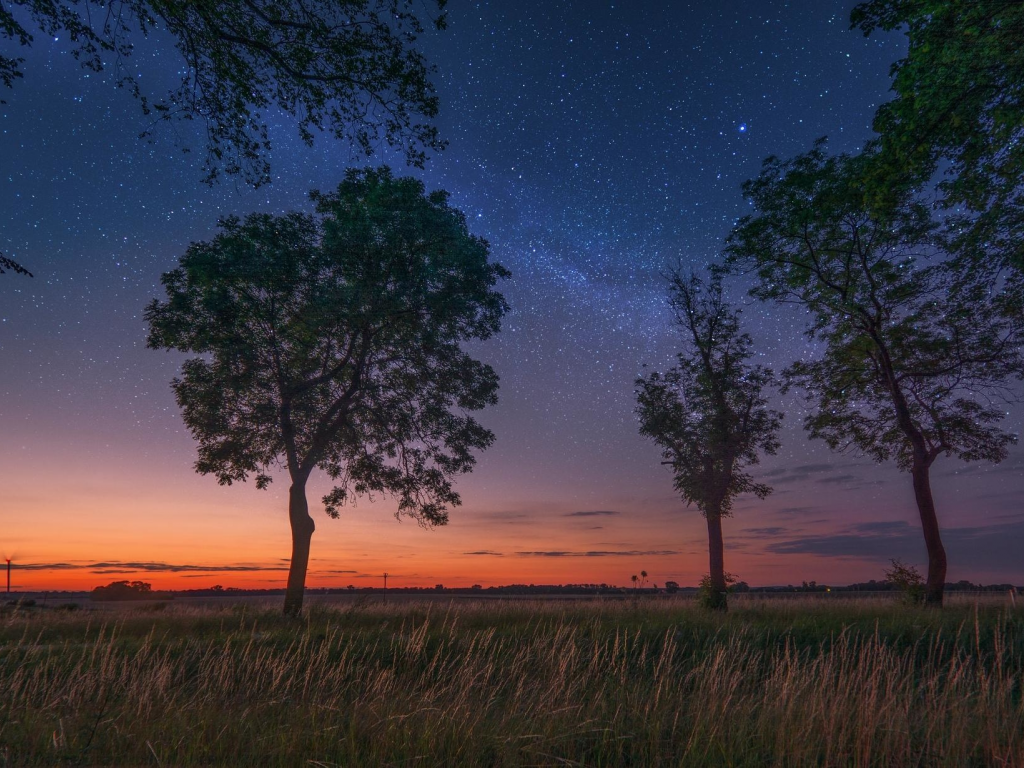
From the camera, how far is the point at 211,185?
9727 millimetres

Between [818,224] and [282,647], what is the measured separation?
67.6 feet

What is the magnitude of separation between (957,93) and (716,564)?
56.9 ft

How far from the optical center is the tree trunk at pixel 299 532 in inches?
779

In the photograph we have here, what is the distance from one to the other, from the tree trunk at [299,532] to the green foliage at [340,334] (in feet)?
1.56

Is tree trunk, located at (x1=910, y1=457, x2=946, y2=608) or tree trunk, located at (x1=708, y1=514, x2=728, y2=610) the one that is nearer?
tree trunk, located at (x1=910, y1=457, x2=946, y2=608)

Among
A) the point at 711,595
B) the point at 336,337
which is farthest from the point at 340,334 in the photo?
the point at 711,595

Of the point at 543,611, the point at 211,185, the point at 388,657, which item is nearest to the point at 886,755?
the point at 388,657

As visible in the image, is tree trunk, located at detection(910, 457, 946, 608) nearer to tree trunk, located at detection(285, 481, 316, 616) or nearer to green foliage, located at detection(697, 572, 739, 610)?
green foliage, located at detection(697, 572, 739, 610)

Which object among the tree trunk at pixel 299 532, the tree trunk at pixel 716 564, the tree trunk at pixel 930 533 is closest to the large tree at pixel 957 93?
the tree trunk at pixel 930 533

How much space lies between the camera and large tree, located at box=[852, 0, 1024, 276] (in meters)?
10.3

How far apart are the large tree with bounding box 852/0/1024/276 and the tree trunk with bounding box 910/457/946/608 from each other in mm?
10001

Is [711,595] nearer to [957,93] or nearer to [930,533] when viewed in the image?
[930,533]

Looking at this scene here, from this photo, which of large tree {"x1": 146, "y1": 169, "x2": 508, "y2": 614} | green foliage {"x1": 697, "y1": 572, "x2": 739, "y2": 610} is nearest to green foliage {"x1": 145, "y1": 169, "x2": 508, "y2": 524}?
large tree {"x1": 146, "y1": 169, "x2": 508, "y2": 614}

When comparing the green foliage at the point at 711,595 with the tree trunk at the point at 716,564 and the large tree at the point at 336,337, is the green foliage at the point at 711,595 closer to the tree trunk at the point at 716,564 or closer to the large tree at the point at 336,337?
the tree trunk at the point at 716,564
